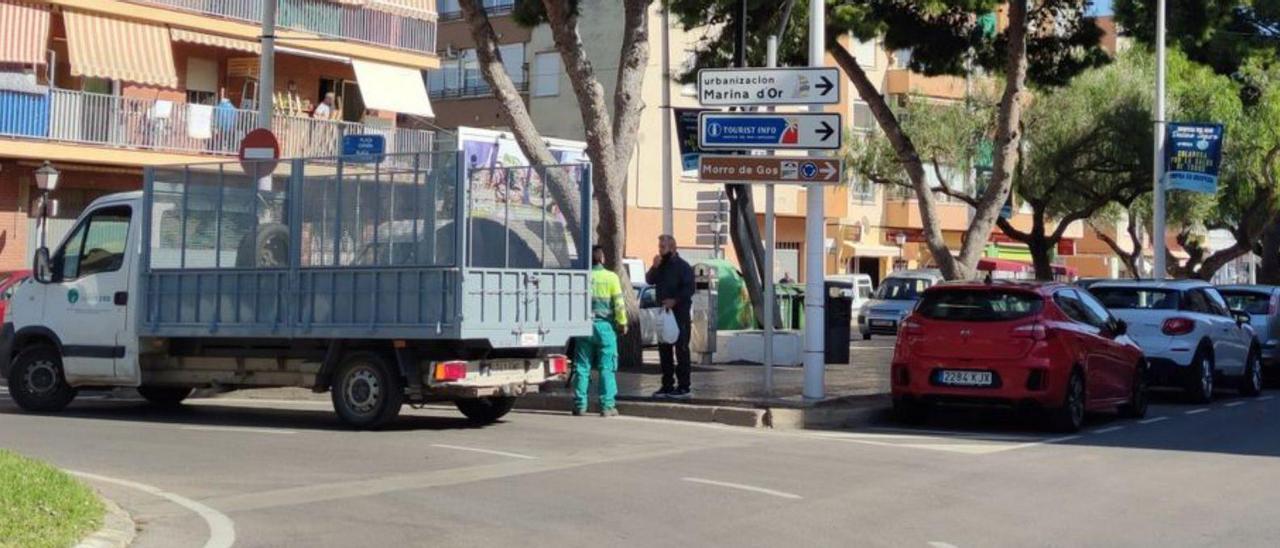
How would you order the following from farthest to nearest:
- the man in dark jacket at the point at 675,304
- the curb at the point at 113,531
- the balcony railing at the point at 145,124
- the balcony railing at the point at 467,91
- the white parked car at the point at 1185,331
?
the balcony railing at the point at 467,91 → the balcony railing at the point at 145,124 → the white parked car at the point at 1185,331 → the man in dark jacket at the point at 675,304 → the curb at the point at 113,531

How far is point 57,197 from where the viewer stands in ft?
106

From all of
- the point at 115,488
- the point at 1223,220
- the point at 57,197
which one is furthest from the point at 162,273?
the point at 1223,220

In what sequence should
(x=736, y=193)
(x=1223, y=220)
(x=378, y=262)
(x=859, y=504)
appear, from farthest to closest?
1. (x=1223, y=220)
2. (x=736, y=193)
3. (x=378, y=262)
4. (x=859, y=504)

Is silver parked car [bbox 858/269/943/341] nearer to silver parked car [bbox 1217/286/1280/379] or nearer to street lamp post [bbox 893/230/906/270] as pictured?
silver parked car [bbox 1217/286/1280/379]

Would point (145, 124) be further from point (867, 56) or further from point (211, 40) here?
point (867, 56)

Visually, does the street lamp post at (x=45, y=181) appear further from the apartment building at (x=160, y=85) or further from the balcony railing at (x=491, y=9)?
the balcony railing at (x=491, y=9)

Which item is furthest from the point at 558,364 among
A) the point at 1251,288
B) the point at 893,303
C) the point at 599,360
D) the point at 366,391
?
the point at 893,303

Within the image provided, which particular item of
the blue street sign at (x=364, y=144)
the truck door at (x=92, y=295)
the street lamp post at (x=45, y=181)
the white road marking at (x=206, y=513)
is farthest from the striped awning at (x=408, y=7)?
the white road marking at (x=206, y=513)

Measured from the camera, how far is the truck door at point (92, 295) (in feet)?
55.1

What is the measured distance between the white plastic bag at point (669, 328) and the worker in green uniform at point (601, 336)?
638 millimetres

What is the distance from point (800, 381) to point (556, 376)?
5023 mm

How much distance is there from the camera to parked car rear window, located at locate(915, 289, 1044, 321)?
1628 cm

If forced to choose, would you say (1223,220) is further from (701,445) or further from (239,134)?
(701,445)

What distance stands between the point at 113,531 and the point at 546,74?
45193 mm
